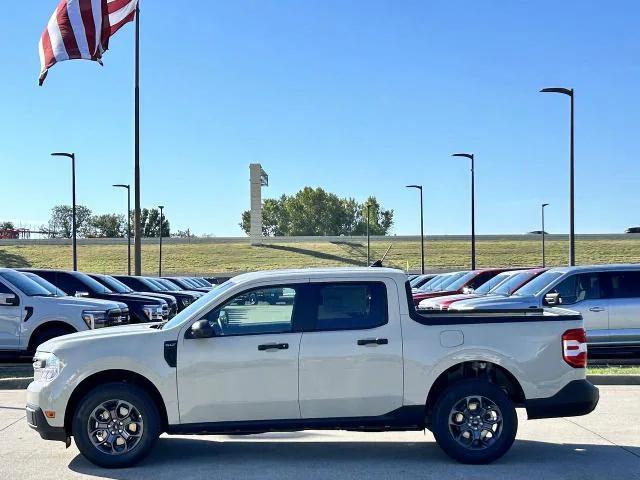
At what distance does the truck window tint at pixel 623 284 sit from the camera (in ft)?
43.2

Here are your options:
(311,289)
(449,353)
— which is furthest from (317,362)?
(449,353)

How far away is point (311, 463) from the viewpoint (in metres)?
6.93

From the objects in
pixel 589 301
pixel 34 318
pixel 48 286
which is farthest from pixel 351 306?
pixel 48 286

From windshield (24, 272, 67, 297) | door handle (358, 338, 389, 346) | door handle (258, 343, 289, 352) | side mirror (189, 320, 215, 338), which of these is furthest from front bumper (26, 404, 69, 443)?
windshield (24, 272, 67, 297)

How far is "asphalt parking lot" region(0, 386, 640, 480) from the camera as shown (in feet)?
21.5

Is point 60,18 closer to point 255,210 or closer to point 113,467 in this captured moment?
point 113,467

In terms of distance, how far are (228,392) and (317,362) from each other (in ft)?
2.72

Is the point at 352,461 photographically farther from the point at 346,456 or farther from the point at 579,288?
the point at 579,288

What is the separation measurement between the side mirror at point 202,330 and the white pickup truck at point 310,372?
0.08 feet

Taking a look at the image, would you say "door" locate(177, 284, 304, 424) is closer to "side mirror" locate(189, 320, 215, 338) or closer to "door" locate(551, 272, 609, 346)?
"side mirror" locate(189, 320, 215, 338)

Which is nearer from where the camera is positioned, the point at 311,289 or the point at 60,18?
the point at 311,289

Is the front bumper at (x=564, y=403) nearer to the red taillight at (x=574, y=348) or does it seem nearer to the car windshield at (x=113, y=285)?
the red taillight at (x=574, y=348)

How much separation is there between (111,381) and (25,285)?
24.7 ft

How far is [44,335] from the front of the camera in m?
13.1
